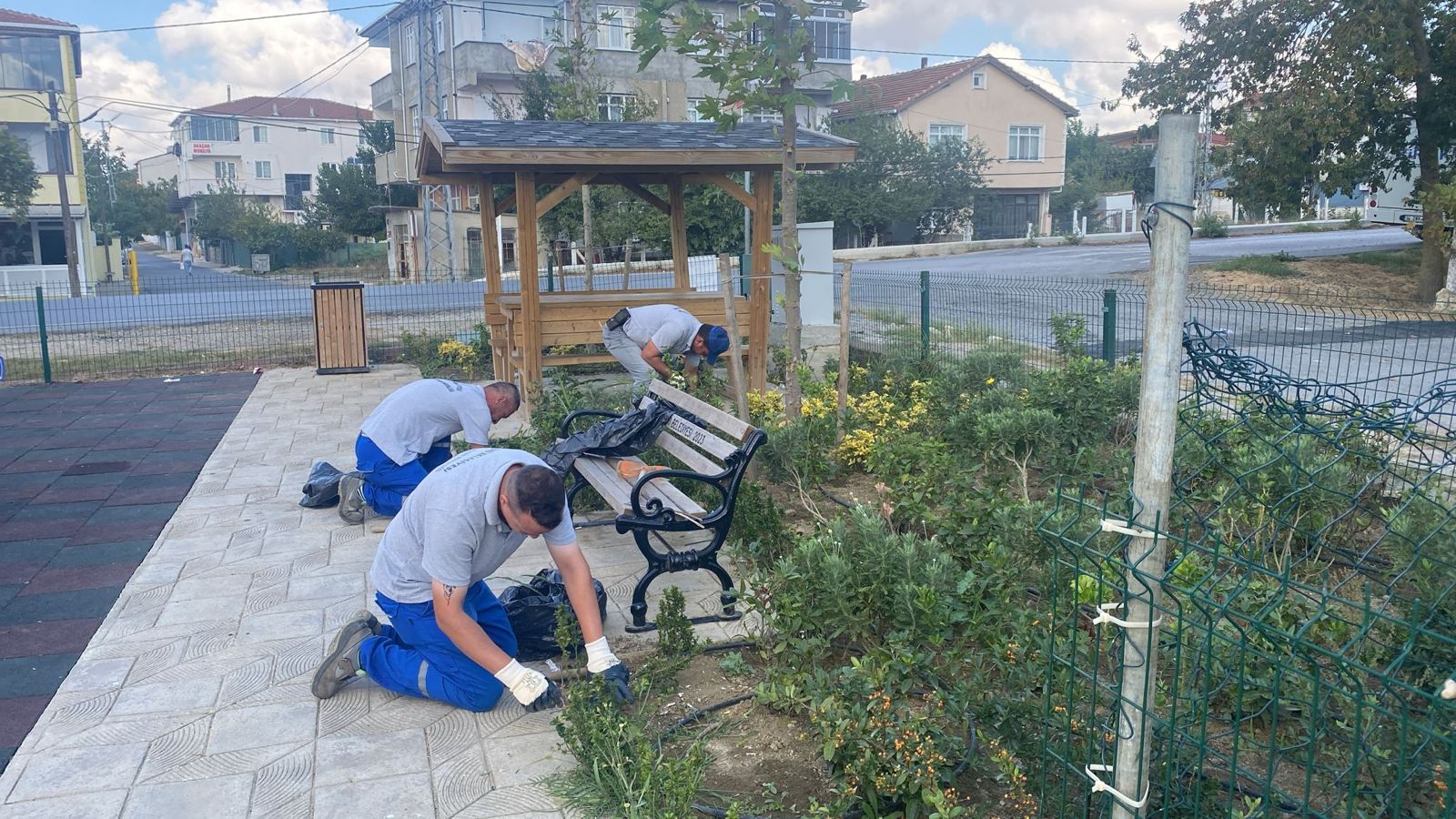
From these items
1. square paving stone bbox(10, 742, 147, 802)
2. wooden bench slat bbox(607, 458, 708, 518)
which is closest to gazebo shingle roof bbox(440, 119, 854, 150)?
wooden bench slat bbox(607, 458, 708, 518)

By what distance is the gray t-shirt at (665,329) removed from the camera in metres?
8.59

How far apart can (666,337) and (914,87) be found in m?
44.7

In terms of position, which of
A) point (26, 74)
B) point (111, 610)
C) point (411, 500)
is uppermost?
point (26, 74)

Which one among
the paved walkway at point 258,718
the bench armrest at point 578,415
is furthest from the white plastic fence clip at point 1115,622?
the bench armrest at point 578,415

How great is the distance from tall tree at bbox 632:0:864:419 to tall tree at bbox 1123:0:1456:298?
47.4 ft

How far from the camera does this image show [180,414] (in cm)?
1104

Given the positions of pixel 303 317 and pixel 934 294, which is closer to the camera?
pixel 934 294

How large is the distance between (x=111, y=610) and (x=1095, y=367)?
19.4 feet

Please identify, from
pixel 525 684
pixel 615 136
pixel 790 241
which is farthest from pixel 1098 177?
pixel 525 684

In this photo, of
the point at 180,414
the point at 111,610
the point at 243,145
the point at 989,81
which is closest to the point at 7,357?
the point at 180,414

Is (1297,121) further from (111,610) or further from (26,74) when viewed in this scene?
(26,74)

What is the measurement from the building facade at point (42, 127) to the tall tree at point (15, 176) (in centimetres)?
205

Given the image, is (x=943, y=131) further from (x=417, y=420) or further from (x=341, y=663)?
(x=341, y=663)

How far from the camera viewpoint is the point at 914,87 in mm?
50062
